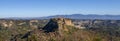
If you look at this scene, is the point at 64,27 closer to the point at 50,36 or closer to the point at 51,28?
the point at 51,28

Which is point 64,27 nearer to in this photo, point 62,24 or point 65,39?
point 62,24

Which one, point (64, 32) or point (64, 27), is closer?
point (64, 32)

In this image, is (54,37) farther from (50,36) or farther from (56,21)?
(56,21)

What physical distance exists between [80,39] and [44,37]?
16634 millimetres

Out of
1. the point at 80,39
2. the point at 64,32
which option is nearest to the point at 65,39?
the point at 80,39

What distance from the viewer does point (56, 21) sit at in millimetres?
162250

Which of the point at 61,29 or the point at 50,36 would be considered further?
the point at 61,29

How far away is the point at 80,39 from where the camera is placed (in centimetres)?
12194

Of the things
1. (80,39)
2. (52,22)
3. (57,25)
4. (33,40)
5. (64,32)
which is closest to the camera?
(33,40)

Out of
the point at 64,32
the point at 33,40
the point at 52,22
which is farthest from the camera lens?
the point at 52,22

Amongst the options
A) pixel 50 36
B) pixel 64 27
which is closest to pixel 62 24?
pixel 64 27

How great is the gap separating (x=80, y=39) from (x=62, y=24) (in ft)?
120

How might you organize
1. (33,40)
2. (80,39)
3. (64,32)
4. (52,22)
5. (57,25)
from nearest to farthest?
1. (33,40)
2. (80,39)
3. (64,32)
4. (57,25)
5. (52,22)

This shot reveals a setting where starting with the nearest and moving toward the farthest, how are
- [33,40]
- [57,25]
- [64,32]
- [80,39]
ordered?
[33,40]
[80,39]
[64,32]
[57,25]
